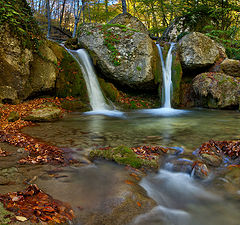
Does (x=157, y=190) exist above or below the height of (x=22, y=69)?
below

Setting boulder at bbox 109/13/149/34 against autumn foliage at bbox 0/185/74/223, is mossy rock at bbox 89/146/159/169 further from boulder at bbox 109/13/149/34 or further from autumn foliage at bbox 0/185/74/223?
boulder at bbox 109/13/149/34

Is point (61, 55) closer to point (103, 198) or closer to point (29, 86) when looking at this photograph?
point (29, 86)

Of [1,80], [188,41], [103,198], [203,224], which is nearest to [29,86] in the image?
[1,80]

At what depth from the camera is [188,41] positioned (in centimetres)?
1227

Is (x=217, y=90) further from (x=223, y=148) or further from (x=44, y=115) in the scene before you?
(x=44, y=115)

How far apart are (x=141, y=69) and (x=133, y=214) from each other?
32.2 ft

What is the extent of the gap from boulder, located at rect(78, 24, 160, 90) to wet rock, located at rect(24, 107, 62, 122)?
468 cm

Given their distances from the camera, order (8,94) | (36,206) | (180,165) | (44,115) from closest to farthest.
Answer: (36,206) → (180,165) → (44,115) → (8,94)

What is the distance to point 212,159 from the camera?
3.66 m

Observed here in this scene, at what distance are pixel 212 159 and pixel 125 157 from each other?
173cm

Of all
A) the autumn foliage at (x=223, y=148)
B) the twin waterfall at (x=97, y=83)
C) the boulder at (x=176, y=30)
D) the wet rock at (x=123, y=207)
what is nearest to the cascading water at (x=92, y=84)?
the twin waterfall at (x=97, y=83)

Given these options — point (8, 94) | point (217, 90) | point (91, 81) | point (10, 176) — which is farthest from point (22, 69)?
point (217, 90)

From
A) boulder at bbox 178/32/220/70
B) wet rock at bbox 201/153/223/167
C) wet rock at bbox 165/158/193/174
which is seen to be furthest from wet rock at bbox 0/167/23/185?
boulder at bbox 178/32/220/70

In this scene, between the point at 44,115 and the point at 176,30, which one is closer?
the point at 44,115
